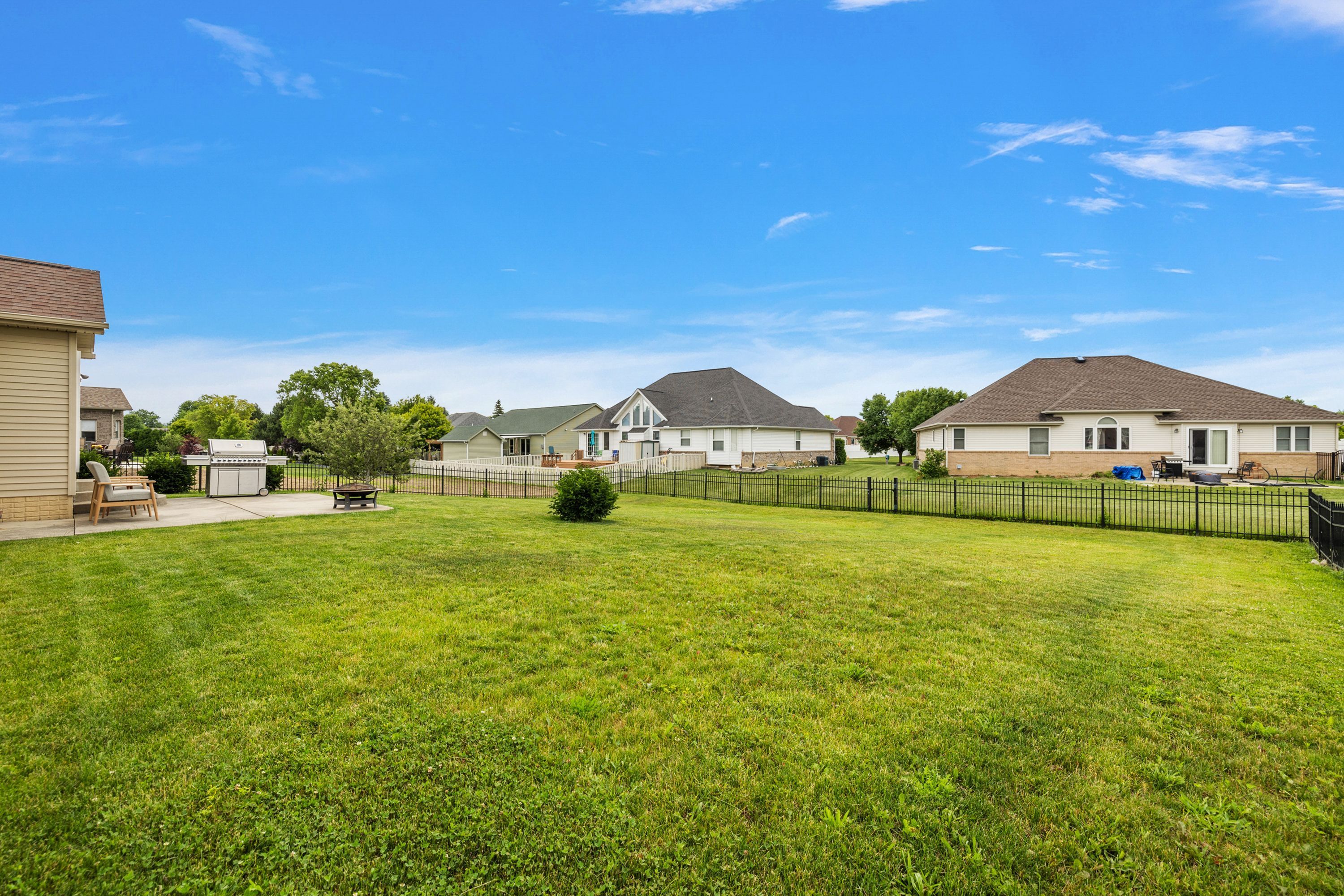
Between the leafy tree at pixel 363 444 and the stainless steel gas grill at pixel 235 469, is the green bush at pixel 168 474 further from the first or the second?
the leafy tree at pixel 363 444

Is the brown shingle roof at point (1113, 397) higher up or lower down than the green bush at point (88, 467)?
higher up

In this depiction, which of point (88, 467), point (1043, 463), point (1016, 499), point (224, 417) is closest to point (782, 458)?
point (1043, 463)

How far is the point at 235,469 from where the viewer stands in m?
15.2

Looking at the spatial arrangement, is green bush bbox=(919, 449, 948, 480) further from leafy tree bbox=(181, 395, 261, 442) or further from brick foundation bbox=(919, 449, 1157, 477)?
leafy tree bbox=(181, 395, 261, 442)

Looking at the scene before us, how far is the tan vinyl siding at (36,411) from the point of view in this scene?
1044 centimetres

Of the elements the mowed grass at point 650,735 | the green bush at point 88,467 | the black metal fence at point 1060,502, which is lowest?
the mowed grass at point 650,735

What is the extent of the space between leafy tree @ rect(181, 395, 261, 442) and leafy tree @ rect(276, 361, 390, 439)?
15.7m

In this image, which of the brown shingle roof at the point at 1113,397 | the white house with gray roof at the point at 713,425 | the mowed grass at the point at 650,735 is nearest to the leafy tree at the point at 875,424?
the white house with gray roof at the point at 713,425

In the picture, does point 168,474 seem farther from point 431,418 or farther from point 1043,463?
point 431,418

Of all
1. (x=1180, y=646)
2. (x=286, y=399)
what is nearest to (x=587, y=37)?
(x=1180, y=646)

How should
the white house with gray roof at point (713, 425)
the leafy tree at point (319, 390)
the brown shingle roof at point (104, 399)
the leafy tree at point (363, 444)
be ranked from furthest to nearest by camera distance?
the leafy tree at point (319, 390), the brown shingle roof at point (104, 399), the white house with gray roof at point (713, 425), the leafy tree at point (363, 444)

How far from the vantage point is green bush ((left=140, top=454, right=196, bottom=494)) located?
17.7m

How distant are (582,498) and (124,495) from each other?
8853 millimetres

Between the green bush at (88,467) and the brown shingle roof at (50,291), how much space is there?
308cm
